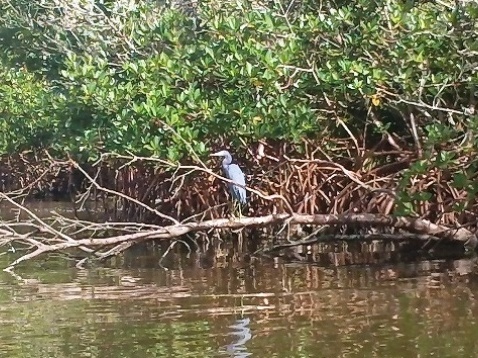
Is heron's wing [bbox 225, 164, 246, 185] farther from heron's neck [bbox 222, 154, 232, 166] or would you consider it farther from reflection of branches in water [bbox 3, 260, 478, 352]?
reflection of branches in water [bbox 3, 260, 478, 352]

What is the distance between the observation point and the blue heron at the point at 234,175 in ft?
30.9

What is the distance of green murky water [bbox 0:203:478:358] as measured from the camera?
515 cm

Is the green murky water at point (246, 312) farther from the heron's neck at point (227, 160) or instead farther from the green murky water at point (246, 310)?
the heron's neck at point (227, 160)

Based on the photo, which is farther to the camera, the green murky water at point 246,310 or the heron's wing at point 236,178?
the heron's wing at point 236,178

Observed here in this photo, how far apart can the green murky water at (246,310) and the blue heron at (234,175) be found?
3.09ft

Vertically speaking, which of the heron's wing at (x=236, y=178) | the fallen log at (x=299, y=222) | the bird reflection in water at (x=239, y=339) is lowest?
the bird reflection in water at (x=239, y=339)

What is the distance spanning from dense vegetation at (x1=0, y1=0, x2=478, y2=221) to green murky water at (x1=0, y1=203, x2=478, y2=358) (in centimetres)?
107

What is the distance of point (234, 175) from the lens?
942 centimetres

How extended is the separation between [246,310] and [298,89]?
306cm

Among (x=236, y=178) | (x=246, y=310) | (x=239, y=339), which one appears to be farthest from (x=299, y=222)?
(x=239, y=339)

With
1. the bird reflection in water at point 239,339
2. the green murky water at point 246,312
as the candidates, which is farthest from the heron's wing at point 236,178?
the bird reflection in water at point 239,339

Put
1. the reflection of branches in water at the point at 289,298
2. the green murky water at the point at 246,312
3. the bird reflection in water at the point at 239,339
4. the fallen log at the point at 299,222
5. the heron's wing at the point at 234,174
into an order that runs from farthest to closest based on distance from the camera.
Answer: the heron's wing at the point at 234,174, the fallen log at the point at 299,222, the reflection of branches in water at the point at 289,298, the green murky water at the point at 246,312, the bird reflection in water at the point at 239,339

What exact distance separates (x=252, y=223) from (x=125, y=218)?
150 inches

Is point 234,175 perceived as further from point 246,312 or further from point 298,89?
point 246,312
